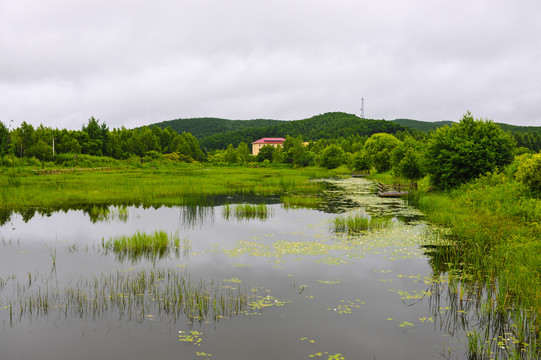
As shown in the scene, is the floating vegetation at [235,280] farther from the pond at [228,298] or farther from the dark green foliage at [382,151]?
the dark green foliage at [382,151]

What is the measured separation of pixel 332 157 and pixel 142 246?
9833cm

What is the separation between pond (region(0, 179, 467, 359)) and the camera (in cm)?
816

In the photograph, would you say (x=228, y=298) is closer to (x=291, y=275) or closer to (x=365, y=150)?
(x=291, y=275)

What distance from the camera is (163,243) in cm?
1652

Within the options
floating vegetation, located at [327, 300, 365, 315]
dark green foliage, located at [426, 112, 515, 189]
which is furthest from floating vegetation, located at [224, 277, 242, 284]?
dark green foliage, located at [426, 112, 515, 189]

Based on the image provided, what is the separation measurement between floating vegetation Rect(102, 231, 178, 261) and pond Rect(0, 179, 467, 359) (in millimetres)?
134

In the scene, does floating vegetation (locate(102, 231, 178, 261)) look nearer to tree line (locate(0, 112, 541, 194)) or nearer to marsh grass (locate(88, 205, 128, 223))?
marsh grass (locate(88, 205, 128, 223))

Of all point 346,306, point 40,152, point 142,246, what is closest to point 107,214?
point 142,246

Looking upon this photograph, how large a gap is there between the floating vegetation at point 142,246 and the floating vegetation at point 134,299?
2.94 metres

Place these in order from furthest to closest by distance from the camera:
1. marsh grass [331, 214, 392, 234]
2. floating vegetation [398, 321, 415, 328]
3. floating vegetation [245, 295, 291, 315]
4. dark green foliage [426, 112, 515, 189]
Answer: dark green foliage [426, 112, 515, 189] < marsh grass [331, 214, 392, 234] < floating vegetation [245, 295, 291, 315] < floating vegetation [398, 321, 415, 328]

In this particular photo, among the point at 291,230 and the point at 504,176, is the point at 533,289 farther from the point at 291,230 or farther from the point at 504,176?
the point at 504,176

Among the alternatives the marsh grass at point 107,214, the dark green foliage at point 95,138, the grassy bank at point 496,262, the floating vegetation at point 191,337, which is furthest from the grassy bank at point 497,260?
the dark green foliage at point 95,138

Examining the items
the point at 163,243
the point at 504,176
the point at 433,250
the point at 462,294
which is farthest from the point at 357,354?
the point at 504,176

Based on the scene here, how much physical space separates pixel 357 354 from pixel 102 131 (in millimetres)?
111562
